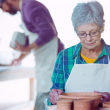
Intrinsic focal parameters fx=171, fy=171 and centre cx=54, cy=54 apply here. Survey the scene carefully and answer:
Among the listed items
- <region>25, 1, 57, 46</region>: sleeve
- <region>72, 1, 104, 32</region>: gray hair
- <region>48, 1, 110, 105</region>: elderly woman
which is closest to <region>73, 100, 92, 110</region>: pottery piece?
<region>48, 1, 110, 105</region>: elderly woman

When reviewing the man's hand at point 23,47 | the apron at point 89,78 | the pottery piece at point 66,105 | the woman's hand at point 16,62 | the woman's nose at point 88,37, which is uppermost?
the man's hand at point 23,47

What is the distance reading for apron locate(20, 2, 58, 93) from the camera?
1686 mm

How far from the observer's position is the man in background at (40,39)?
159 cm

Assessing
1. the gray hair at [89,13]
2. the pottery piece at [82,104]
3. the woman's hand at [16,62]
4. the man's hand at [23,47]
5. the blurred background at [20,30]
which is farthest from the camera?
the woman's hand at [16,62]

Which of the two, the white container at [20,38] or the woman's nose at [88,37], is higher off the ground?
the white container at [20,38]

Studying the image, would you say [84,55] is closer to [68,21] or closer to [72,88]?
[72,88]

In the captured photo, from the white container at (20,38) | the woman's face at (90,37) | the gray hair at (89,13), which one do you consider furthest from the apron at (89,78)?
the white container at (20,38)

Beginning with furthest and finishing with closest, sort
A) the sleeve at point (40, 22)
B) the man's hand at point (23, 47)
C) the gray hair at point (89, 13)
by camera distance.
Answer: the man's hand at point (23, 47) < the sleeve at point (40, 22) < the gray hair at point (89, 13)

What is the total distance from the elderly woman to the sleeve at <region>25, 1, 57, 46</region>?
613 mm

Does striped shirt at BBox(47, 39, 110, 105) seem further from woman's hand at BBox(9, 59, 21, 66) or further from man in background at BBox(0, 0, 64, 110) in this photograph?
woman's hand at BBox(9, 59, 21, 66)

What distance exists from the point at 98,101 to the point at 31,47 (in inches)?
44.2

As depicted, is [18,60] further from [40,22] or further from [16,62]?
[40,22]

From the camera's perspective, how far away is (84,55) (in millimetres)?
1028

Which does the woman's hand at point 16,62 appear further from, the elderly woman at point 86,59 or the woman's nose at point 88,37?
the woman's nose at point 88,37
